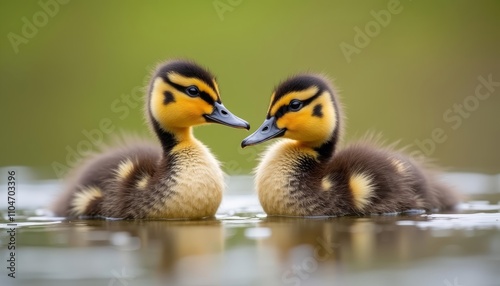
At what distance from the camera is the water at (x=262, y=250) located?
4.79 meters

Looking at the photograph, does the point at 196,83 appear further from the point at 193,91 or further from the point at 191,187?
the point at 191,187

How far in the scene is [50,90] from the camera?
1409cm

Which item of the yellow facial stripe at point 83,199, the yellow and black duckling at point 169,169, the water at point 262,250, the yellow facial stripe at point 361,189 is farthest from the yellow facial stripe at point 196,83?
the yellow facial stripe at point 361,189

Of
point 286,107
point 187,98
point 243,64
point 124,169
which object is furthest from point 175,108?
point 243,64

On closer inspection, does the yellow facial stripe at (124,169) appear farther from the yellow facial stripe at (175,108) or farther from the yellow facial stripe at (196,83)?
the yellow facial stripe at (196,83)

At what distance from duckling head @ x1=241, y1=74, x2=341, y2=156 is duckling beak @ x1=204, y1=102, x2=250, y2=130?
0.12 m

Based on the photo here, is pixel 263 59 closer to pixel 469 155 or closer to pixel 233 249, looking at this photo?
pixel 469 155

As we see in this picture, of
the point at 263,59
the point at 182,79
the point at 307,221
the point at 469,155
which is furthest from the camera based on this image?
the point at 263,59

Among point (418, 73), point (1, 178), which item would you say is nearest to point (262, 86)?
point (418, 73)

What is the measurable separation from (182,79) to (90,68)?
7634 millimetres

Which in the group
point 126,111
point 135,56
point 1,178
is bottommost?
point 1,178

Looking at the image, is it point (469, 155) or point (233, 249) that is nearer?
point (233, 249)

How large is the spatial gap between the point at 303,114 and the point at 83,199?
5.32 ft

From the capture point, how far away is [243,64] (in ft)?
46.0
